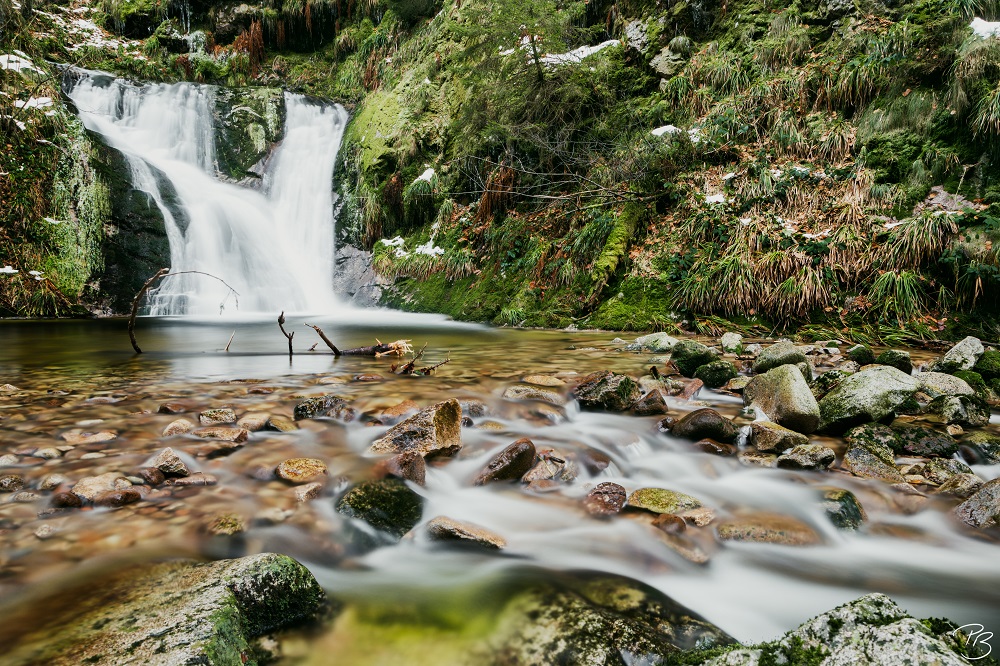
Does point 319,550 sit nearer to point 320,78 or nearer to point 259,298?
point 259,298

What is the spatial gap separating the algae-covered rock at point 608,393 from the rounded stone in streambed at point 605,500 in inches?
48.9

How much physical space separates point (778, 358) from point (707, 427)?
174 cm

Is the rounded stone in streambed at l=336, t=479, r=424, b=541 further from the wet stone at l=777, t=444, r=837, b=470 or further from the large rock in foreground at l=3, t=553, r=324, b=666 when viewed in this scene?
the wet stone at l=777, t=444, r=837, b=470

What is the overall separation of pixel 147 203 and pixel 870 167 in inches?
560

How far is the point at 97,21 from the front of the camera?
66.1 feet

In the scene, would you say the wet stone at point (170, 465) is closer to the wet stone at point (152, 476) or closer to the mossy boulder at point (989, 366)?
the wet stone at point (152, 476)

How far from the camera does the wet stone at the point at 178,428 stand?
9.63ft

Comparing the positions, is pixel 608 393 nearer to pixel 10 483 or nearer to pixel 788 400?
pixel 788 400

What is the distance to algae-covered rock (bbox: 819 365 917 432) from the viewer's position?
3.10 metres

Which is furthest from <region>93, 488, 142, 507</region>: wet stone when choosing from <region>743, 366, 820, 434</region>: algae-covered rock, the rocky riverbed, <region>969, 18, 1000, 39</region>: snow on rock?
Result: <region>969, 18, 1000, 39</region>: snow on rock

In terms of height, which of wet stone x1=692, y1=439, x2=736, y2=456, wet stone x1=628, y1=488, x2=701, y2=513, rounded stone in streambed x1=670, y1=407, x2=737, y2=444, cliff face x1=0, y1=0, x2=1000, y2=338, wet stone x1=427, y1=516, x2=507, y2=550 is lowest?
wet stone x1=427, y1=516, x2=507, y2=550

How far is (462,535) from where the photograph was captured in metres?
2.05

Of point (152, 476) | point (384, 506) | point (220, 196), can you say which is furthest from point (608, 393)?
point (220, 196)

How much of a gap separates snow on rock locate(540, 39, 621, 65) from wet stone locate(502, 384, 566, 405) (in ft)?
27.1
